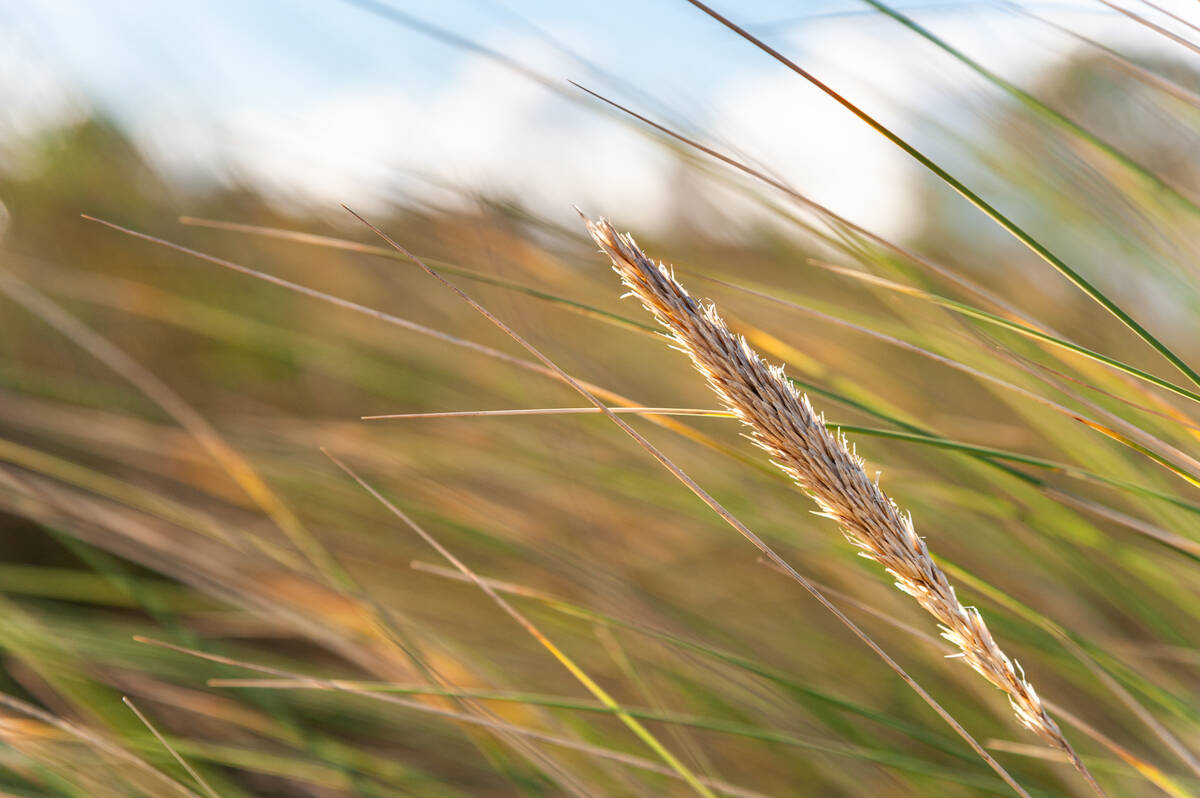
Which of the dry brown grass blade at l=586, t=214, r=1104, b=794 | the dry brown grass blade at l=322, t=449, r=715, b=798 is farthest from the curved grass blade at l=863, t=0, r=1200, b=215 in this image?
the dry brown grass blade at l=322, t=449, r=715, b=798

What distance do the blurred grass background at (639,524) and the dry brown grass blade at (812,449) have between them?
0.16 metres

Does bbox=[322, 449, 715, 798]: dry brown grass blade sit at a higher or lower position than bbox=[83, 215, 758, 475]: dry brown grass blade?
lower

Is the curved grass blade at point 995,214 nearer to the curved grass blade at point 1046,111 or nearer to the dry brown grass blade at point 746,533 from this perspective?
the curved grass blade at point 1046,111

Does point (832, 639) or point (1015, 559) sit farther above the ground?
point (1015, 559)

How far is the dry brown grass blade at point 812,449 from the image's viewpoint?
43cm

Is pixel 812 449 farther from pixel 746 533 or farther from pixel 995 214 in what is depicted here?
pixel 995 214

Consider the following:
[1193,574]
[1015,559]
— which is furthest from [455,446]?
[1193,574]

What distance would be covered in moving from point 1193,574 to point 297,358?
151 centimetres

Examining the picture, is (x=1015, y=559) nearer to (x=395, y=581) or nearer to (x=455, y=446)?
(x=455, y=446)

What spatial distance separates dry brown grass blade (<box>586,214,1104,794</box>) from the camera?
430 mm

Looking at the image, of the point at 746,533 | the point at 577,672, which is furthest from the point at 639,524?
the point at 746,533

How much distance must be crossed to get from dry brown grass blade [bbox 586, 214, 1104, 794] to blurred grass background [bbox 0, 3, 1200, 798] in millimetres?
158

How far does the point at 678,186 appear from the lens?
1317 mm

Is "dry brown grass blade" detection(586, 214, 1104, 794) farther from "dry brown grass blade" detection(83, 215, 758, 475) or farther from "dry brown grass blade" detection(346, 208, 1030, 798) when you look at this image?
"dry brown grass blade" detection(83, 215, 758, 475)
